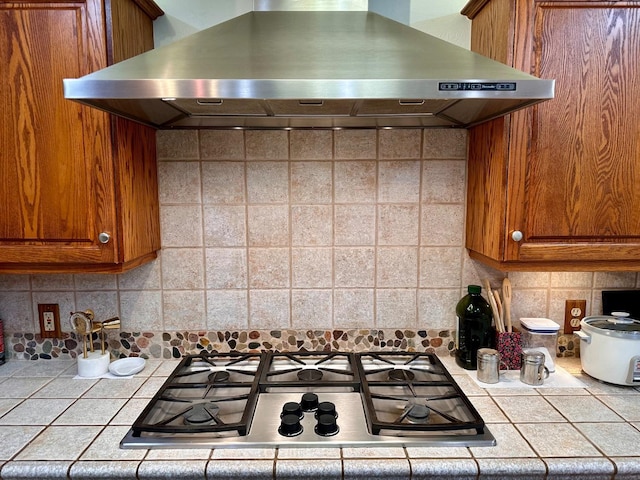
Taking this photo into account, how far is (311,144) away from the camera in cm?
158

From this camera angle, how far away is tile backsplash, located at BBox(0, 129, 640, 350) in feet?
5.19

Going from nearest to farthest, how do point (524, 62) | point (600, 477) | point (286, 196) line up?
point (600, 477) < point (524, 62) < point (286, 196)

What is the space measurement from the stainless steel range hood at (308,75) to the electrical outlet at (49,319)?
78 centimetres

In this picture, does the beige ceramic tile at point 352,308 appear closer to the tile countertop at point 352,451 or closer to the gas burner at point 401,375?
the gas burner at point 401,375

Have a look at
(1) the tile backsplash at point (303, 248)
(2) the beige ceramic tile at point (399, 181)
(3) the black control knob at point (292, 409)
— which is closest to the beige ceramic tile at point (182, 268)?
(1) the tile backsplash at point (303, 248)

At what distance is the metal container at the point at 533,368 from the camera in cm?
138

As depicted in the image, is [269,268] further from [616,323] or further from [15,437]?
[616,323]

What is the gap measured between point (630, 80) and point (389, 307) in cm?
102

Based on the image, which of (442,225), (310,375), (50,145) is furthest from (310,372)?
(50,145)

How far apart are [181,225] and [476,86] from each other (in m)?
1.10

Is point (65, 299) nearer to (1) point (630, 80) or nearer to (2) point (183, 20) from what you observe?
(2) point (183, 20)

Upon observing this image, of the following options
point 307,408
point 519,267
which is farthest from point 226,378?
point 519,267

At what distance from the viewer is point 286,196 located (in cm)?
160

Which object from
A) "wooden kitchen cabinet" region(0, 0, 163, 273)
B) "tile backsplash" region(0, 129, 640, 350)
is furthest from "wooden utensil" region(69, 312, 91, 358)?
"wooden kitchen cabinet" region(0, 0, 163, 273)
